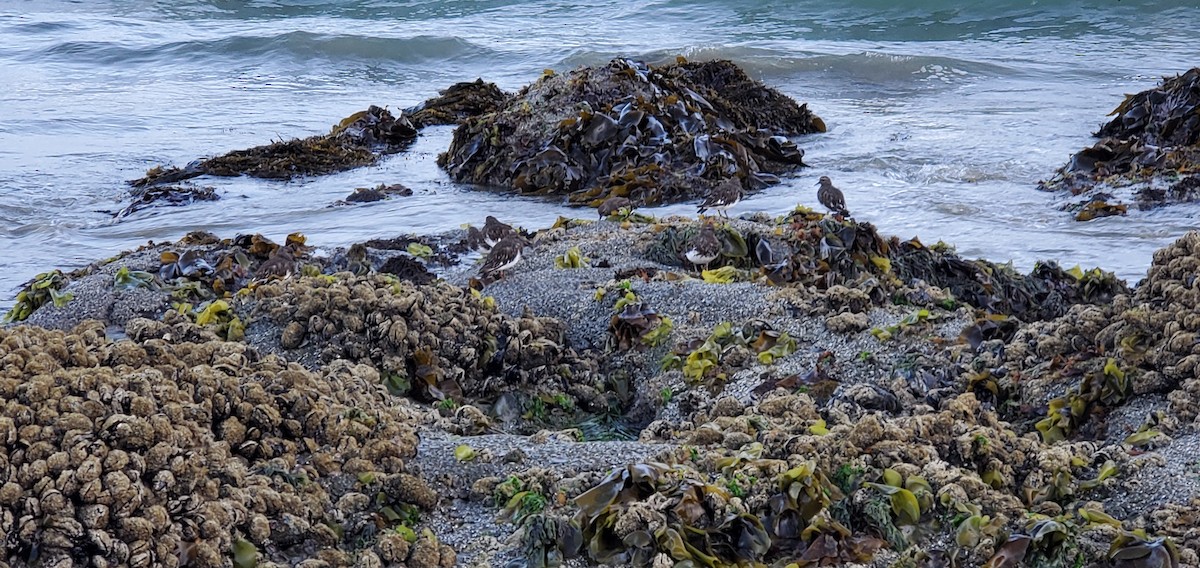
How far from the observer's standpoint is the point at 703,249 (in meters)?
4.82

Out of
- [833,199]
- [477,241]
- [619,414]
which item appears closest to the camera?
[619,414]

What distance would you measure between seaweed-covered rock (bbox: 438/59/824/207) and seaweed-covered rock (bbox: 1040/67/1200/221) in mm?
1872

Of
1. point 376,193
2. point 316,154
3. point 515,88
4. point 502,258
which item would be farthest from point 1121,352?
point 515,88

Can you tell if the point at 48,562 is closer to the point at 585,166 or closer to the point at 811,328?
the point at 811,328

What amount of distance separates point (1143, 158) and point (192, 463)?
21.3 ft

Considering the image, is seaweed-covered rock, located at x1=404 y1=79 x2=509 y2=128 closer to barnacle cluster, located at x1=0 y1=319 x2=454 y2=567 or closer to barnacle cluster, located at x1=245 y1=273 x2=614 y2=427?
barnacle cluster, located at x1=245 y1=273 x2=614 y2=427

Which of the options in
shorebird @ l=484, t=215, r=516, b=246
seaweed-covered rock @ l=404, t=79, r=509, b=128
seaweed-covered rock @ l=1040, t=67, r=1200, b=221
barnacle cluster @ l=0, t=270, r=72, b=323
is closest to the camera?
barnacle cluster @ l=0, t=270, r=72, b=323

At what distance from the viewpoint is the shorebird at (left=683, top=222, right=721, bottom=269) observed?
190 inches

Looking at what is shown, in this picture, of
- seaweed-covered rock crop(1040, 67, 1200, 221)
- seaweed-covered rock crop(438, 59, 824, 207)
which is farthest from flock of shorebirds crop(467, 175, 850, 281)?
seaweed-covered rock crop(1040, 67, 1200, 221)

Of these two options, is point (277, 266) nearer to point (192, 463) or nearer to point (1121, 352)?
point (192, 463)

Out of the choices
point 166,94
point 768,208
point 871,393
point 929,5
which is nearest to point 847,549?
point 871,393

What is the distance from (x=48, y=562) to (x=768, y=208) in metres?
5.11

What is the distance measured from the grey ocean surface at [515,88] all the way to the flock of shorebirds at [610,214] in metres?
0.53

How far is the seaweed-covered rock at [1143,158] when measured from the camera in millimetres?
6418
